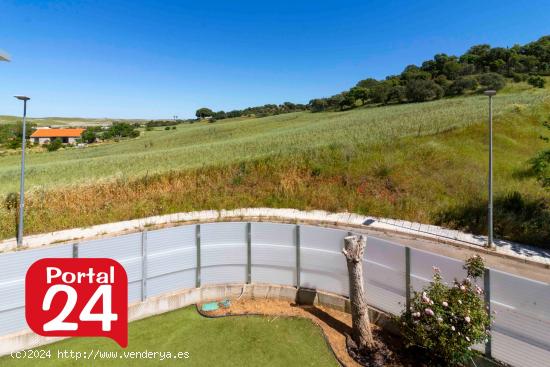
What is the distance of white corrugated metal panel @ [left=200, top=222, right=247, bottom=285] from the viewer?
720cm

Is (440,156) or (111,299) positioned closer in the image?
(111,299)

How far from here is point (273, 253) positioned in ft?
23.9

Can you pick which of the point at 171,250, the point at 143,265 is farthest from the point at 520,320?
the point at 143,265

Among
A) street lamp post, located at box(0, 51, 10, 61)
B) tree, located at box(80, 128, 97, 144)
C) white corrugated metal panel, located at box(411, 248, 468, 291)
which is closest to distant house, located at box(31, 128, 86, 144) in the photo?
tree, located at box(80, 128, 97, 144)

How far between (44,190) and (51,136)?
11059cm

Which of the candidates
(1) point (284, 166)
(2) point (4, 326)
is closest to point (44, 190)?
(2) point (4, 326)

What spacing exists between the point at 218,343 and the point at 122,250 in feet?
9.03

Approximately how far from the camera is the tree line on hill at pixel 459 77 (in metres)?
63.8

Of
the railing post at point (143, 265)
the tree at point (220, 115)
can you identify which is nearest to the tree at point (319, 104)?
the tree at point (220, 115)

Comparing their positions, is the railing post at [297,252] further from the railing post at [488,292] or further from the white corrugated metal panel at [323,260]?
the railing post at [488,292]

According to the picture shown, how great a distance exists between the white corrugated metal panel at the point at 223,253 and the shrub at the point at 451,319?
3953 mm

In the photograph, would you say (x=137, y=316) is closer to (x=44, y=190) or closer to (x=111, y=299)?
(x=111, y=299)

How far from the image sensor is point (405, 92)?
68.0 meters

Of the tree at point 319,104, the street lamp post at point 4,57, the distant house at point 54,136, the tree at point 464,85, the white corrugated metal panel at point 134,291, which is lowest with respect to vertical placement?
the white corrugated metal panel at point 134,291
